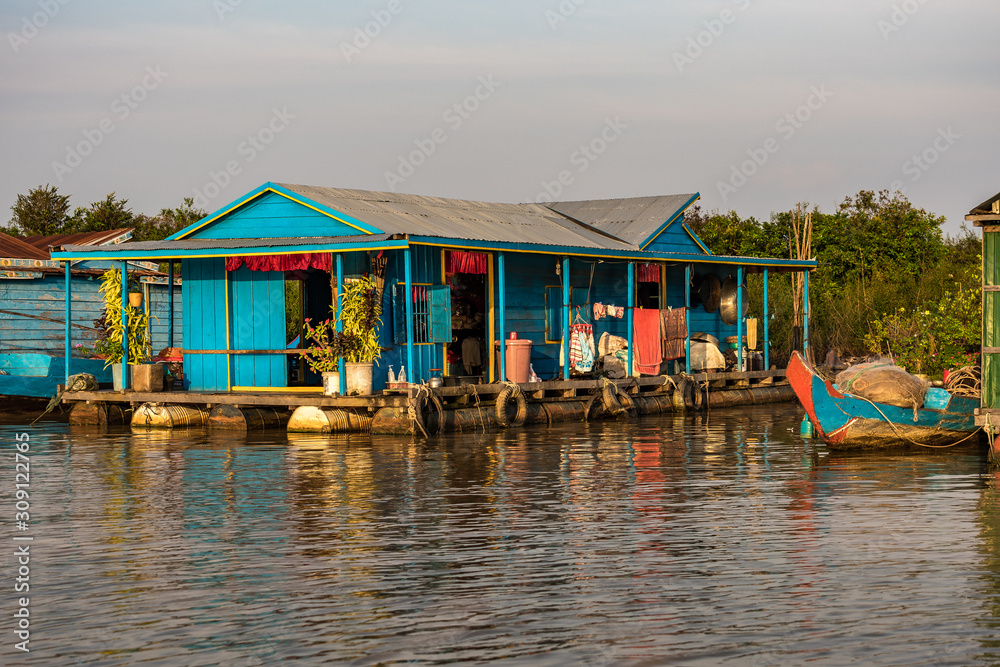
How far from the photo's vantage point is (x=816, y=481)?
1347 cm

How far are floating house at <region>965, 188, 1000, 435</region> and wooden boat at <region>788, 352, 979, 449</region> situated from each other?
2001mm

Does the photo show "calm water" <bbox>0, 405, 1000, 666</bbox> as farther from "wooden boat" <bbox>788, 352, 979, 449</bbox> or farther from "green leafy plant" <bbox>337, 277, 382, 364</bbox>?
"green leafy plant" <bbox>337, 277, 382, 364</bbox>

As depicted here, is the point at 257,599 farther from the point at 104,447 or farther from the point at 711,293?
the point at 711,293

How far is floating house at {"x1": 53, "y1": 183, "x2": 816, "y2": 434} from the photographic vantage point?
20062mm

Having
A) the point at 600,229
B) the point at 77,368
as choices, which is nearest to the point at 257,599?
the point at 77,368

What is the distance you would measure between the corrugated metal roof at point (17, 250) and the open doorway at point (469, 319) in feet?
36.2

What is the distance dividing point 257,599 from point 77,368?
1778cm

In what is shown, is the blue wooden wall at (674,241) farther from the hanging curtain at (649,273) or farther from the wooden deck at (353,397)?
the wooden deck at (353,397)

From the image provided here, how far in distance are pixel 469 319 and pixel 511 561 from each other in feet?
45.7

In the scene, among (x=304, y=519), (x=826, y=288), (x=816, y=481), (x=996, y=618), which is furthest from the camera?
(x=826, y=288)

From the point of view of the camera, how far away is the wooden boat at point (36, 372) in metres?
24.4

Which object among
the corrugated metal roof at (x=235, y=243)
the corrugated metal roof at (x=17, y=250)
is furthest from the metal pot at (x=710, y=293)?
the corrugated metal roof at (x=17, y=250)

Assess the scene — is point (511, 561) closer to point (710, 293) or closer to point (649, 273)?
point (649, 273)

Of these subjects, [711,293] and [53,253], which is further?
[711,293]
